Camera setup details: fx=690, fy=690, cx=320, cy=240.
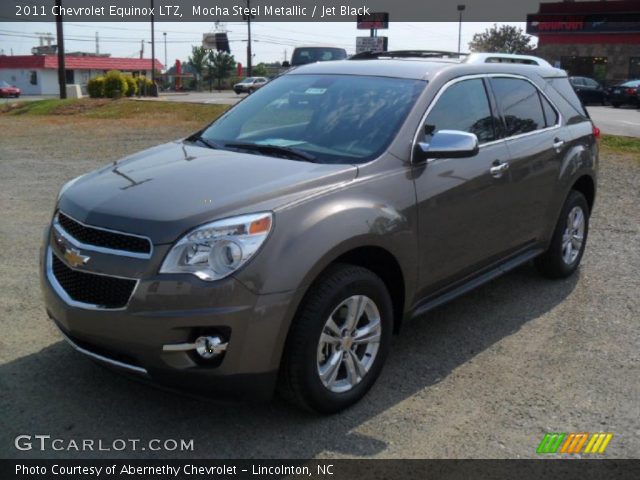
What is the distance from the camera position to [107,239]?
3287 mm

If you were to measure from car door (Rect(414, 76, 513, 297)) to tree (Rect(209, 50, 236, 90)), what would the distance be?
80.2 metres

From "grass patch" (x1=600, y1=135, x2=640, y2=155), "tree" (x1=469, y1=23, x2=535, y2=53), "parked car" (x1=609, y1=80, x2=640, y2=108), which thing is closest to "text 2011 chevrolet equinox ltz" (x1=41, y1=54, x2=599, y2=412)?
"grass patch" (x1=600, y1=135, x2=640, y2=155)

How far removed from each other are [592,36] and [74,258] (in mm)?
49812

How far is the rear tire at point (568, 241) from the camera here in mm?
5652

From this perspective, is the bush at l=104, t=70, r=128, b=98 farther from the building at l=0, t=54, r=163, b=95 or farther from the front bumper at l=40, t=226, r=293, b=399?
the building at l=0, t=54, r=163, b=95

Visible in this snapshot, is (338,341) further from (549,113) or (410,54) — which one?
(549,113)

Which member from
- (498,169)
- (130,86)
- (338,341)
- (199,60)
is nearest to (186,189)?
(338,341)

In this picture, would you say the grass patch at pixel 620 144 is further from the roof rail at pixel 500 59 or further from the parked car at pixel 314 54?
the parked car at pixel 314 54

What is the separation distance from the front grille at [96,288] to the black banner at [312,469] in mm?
738

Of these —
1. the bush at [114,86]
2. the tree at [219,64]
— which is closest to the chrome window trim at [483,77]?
the bush at [114,86]

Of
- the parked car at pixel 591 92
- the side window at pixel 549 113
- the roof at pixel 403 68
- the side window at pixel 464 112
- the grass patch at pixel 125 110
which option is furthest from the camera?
the parked car at pixel 591 92

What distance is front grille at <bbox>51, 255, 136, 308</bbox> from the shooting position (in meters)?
3.16

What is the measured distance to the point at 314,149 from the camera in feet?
13.3

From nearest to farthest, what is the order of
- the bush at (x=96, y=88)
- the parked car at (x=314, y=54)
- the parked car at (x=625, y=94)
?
the parked car at (x=314, y=54)
the parked car at (x=625, y=94)
the bush at (x=96, y=88)
